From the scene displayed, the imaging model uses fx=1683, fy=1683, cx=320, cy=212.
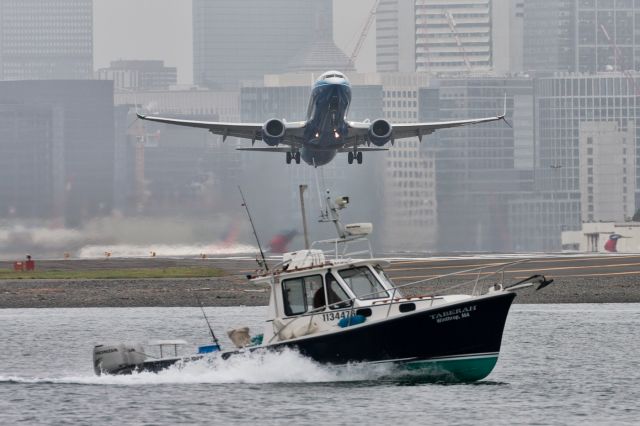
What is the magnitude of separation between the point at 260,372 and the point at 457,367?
540cm

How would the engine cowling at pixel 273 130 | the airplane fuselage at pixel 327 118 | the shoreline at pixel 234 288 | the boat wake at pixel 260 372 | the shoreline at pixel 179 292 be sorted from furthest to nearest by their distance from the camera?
the engine cowling at pixel 273 130 → the airplane fuselage at pixel 327 118 → the shoreline at pixel 234 288 → the shoreline at pixel 179 292 → the boat wake at pixel 260 372

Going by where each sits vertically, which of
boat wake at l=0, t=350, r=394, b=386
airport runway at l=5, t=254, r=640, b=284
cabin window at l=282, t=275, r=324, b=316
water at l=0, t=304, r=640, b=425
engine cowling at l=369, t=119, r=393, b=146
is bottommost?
airport runway at l=5, t=254, r=640, b=284

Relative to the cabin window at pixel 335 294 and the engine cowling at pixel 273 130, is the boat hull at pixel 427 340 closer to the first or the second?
the cabin window at pixel 335 294

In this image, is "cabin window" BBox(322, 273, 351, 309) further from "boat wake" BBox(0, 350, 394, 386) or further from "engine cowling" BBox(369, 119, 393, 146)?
"engine cowling" BBox(369, 119, 393, 146)

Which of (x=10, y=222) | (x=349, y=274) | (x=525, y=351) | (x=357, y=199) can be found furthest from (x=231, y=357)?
(x=357, y=199)

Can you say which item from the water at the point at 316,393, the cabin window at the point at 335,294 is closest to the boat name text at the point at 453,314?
the water at the point at 316,393

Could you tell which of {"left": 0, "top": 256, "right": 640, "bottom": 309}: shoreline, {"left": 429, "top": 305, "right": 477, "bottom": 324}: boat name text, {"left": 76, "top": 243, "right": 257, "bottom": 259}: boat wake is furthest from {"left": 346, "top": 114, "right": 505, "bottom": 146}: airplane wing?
{"left": 429, "top": 305, "right": 477, "bottom": 324}: boat name text

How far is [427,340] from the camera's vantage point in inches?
1759

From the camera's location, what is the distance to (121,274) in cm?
10100

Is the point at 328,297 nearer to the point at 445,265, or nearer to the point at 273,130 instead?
the point at 273,130

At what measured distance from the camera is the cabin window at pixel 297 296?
148ft

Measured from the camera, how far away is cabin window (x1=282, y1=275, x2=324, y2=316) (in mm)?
45094

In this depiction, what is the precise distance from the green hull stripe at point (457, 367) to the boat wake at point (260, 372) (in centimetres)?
78

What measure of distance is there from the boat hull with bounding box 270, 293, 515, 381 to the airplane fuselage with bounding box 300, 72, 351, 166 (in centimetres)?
4861
